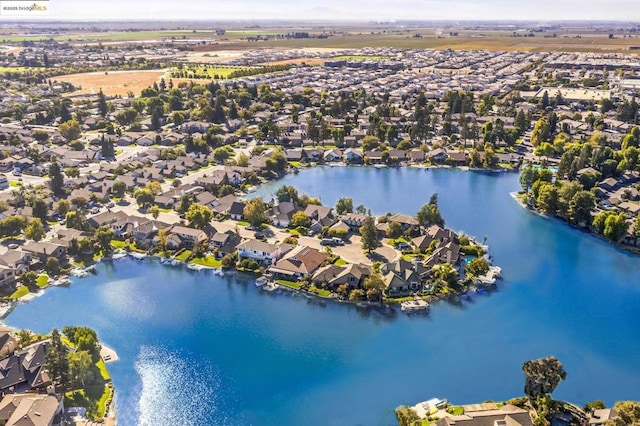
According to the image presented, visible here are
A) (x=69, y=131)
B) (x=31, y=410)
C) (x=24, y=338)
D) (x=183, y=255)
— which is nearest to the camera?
(x=31, y=410)

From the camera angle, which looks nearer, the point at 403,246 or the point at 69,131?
the point at 403,246

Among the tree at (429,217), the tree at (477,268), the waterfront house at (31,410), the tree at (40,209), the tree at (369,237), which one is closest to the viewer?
the waterfront house at (31,410)

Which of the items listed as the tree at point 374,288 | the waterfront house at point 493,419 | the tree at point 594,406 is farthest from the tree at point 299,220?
the tree at point 594,406

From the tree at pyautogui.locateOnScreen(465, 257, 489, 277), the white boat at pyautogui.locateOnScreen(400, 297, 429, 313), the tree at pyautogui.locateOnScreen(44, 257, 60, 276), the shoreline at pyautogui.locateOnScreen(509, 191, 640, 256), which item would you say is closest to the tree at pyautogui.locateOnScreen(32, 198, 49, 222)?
the tree at pyautogui.locateOnScreen(44, 257, 60, 276)

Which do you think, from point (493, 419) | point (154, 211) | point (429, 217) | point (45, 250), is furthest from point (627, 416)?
point (45, 250)

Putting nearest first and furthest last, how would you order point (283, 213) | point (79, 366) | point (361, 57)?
point (79, 366) → point (283, 213) → point (361, 57)

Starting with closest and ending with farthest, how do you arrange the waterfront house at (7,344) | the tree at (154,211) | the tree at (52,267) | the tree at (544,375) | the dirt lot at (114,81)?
the tree at (544,375), the waterfront house at (7,344), the tree at (52,267), the tree at (154,211), the dirt lot at (114,81)

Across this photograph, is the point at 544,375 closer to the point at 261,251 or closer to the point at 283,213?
the point at 261,251

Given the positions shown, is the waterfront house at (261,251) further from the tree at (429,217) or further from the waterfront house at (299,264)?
the tree at (429,217)
